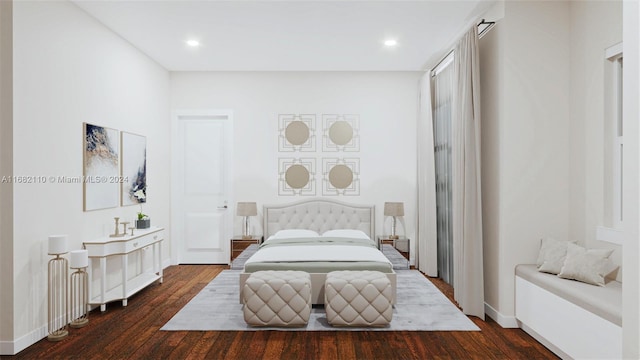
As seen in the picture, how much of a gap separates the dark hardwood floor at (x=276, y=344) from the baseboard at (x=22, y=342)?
0.05 metres

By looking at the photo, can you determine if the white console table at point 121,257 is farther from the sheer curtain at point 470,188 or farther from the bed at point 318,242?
the sheer curtain at point 470,188

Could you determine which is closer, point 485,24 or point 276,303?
point 276,303

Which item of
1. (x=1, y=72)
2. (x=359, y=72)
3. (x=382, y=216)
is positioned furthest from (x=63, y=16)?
(x=382, y=216)

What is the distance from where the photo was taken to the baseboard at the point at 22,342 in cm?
283

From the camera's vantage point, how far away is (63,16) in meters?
3.43

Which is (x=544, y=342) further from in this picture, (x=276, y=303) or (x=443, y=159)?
(x=443, y=159)

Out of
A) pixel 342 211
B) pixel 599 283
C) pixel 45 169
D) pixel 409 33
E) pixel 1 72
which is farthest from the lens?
pixel 342 211

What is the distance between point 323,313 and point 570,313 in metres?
2.03

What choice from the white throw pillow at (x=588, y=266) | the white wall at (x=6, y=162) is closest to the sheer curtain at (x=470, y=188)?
the white throw pillow at (x=588, y=266)

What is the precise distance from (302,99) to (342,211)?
1825mm

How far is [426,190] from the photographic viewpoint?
5.20m

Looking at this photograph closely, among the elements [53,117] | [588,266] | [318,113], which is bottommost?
[588,266]

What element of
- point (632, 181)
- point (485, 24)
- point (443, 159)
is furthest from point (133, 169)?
point (632, 181)

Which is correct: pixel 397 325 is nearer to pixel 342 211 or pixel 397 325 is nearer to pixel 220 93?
pixel 342 211
